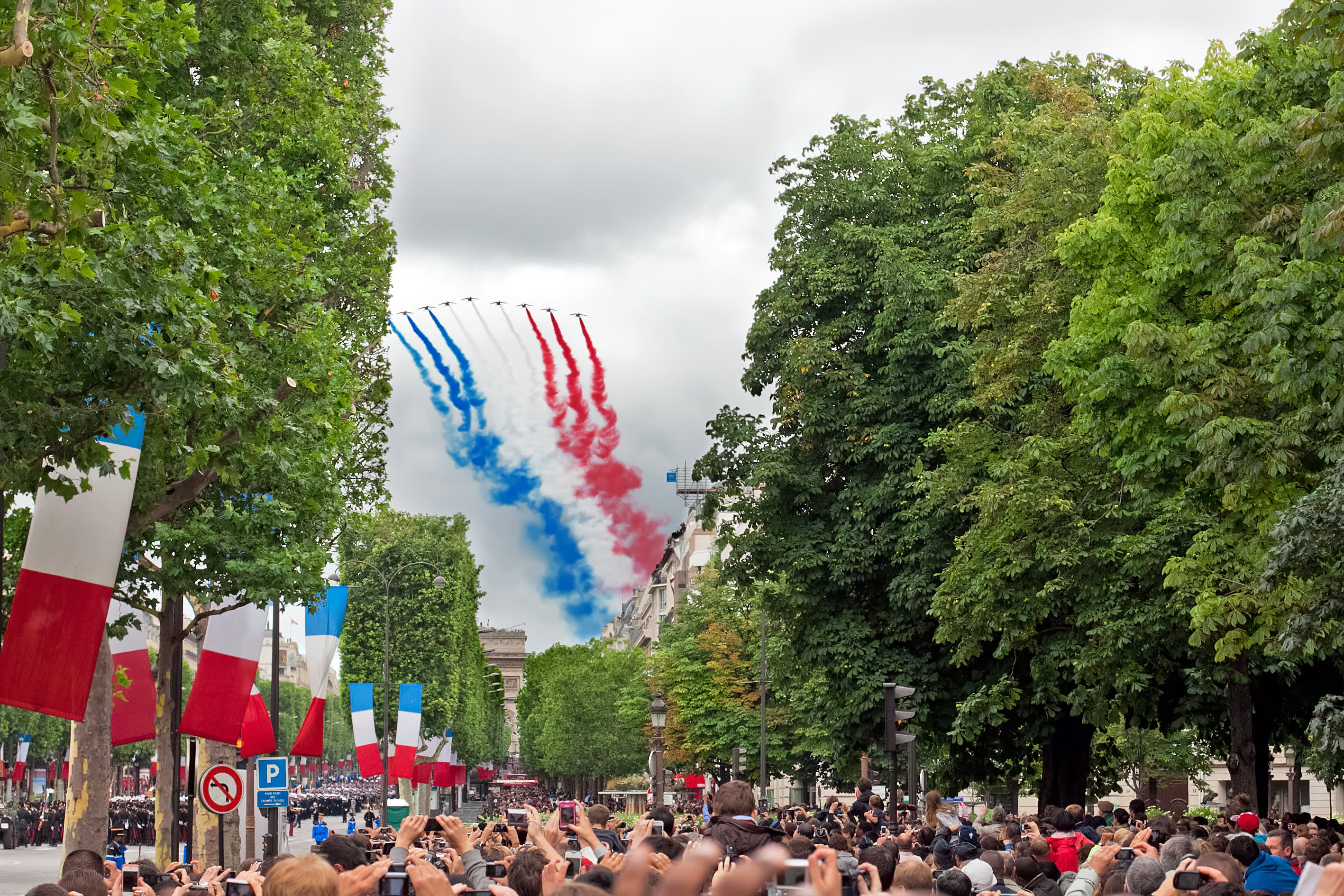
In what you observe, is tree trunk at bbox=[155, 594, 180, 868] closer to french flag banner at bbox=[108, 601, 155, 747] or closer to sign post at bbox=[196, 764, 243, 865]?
french flag banner at bbox=[108, 601, 155, 747]

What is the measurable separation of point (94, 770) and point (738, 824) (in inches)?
514

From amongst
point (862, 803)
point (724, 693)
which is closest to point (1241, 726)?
point (862, 803)

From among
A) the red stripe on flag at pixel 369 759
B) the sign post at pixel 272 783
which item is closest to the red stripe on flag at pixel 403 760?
the red stripe on flag at pixel 369 759

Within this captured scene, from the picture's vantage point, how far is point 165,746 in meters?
25.4

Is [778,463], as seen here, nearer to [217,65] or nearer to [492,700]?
[217,65]

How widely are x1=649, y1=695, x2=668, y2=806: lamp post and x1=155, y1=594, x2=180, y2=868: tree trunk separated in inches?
368

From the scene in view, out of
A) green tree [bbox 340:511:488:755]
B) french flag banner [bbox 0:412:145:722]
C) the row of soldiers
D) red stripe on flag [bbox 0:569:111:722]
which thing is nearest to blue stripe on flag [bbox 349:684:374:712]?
the row of soldiers

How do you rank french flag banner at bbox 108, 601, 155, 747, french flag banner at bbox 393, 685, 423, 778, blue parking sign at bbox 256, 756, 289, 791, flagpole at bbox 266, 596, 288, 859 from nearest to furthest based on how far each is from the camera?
french flag banner at bbox 108, 601, 155, 747 → blue parking sign at bbox 256, 756, 289, 791 → flagpole at bbox 266, 596, 288, 859 → french flag banner at bbox 393, 685, 423, 778

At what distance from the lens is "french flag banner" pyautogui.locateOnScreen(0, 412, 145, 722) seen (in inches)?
494

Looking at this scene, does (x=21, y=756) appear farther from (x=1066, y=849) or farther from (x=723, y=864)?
(x=723, y=864)

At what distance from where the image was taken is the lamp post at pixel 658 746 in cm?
3214

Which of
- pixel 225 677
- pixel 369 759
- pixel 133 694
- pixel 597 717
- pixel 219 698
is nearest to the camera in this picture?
pixel 219 698

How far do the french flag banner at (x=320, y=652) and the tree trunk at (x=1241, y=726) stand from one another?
1593 centimetres

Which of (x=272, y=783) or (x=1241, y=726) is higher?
(x=1241, y=726)
